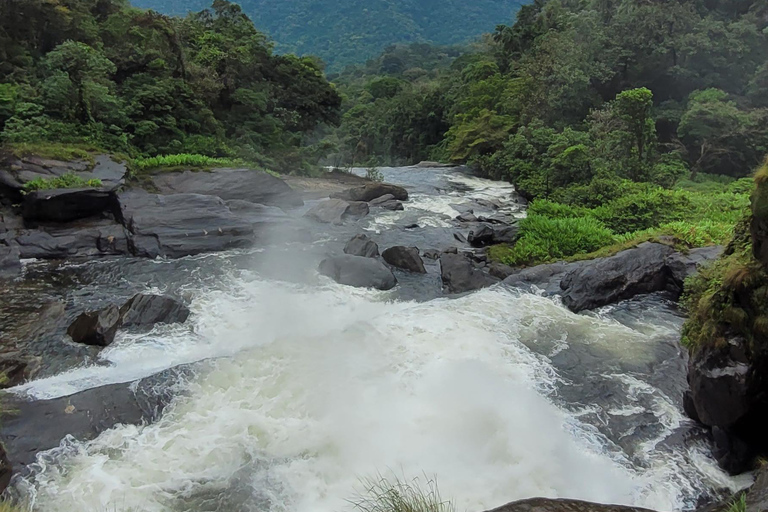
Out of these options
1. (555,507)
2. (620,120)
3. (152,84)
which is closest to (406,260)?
(555,507)

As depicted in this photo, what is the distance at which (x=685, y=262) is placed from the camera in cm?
1066

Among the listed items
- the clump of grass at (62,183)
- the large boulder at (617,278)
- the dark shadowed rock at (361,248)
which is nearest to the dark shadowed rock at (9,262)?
the clump of grass at (62,183)

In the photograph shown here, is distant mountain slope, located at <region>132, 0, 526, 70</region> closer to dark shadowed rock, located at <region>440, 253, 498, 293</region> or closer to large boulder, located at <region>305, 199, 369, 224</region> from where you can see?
large boulder, located at <region>305, 199, 369, 224</region>

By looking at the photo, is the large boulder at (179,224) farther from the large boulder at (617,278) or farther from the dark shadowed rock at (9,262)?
the large boulder at (617,278)

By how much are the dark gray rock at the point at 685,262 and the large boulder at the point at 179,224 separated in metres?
10.6

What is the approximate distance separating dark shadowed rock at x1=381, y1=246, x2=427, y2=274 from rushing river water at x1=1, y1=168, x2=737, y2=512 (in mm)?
1560

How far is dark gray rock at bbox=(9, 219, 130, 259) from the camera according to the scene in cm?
1227

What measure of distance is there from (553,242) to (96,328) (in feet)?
36.8

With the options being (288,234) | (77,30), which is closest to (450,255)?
(288,234)

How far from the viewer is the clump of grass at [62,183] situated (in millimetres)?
13109

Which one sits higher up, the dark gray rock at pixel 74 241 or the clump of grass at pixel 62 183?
the clump of grass at pixel 62 183

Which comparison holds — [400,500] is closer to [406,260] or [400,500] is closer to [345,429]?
[345,429]

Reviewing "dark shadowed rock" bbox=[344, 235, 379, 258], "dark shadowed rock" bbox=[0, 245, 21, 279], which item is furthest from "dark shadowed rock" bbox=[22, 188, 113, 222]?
"dark shadowed rock" bbox=[344, 235, 379, 258]

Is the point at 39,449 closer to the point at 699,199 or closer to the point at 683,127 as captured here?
the point at 699,199
